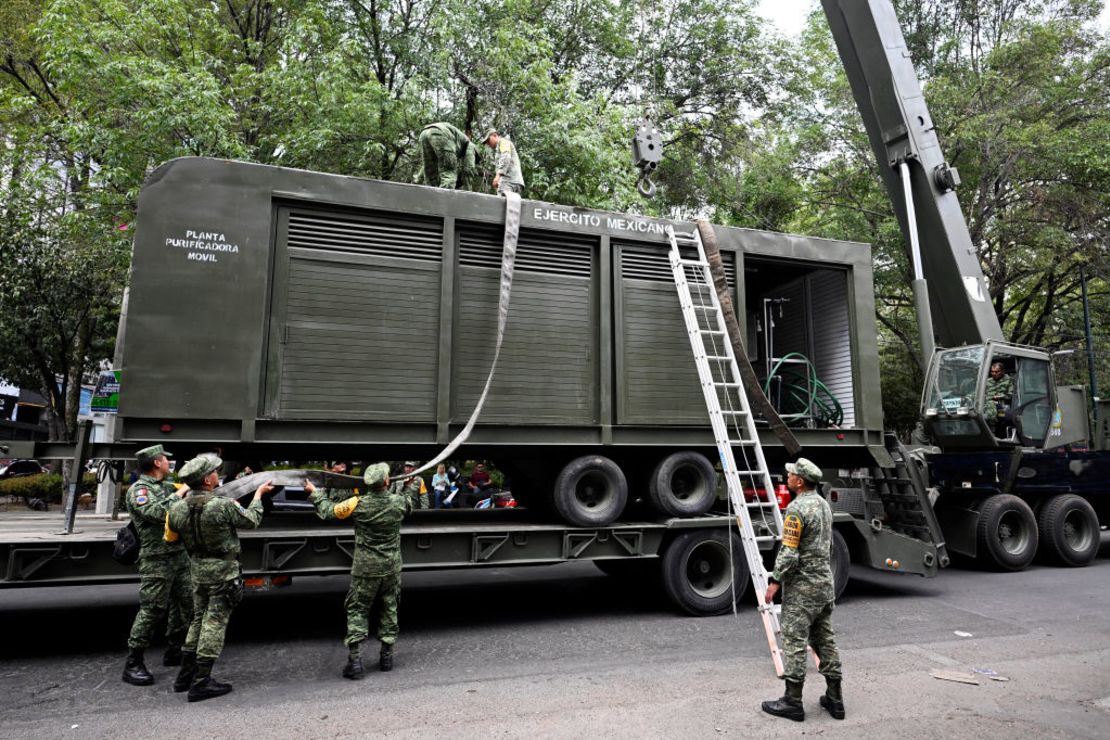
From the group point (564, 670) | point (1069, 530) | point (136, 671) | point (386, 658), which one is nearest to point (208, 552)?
point (136, 671)

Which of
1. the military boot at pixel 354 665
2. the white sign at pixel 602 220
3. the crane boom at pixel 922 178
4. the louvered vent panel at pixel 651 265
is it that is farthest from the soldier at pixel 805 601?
the crane boom at pixel 922 178

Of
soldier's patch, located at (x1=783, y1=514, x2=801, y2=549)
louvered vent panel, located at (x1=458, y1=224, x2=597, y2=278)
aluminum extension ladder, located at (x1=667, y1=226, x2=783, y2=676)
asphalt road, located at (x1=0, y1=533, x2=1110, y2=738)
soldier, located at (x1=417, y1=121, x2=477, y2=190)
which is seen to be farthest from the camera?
soldier, located at (x1=417, y1=121, x2=477, y2=190)

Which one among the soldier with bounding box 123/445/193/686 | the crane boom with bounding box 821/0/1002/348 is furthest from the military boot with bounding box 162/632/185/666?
the crane boom with bounding box 821/0/1002/348

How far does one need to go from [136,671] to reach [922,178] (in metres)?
11.2

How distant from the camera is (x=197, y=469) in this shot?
4.93 meters

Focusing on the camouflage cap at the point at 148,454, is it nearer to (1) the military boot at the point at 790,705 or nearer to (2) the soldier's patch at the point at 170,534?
(2) the soldier's patch at the point at 170,534

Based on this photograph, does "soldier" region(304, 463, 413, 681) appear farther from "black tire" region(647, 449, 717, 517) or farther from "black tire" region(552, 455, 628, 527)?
"black tire" region(647, 449, 717, 517)

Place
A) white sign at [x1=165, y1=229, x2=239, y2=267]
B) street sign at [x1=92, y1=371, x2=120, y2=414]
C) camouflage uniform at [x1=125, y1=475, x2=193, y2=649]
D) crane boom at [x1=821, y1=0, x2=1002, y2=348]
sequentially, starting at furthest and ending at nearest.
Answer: crane boom at [x1=821, y1=0, x2=1002, y2=348], street sign at [x1=92, y1=371, x2=120, y2=414], white sign at [x1=165, y1=229, x2=239, y2=267], camouflage uniform at [x1=125, y1=475, x2=193, y2=649]

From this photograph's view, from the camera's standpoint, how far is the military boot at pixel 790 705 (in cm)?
437

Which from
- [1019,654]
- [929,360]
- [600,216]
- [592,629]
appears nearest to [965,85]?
[929,360]

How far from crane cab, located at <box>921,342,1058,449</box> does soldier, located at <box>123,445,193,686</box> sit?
9.23 meters

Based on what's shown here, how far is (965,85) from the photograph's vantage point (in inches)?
643

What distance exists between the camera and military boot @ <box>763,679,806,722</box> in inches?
172

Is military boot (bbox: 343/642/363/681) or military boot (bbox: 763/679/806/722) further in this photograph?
military boot (bbox: 343/642/363/681)
